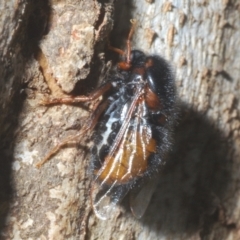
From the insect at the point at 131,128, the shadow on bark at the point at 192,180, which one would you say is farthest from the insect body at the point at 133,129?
the shadow on bark at the point at 192,180

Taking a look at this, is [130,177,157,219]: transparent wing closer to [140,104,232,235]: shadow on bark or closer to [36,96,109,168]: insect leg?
[140,104,232,235]: shadow on bark

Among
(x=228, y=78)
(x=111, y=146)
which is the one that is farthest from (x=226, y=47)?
(x=111, y=146)

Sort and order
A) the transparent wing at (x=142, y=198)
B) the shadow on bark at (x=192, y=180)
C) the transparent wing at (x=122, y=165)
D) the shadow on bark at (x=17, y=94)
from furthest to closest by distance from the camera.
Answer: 1. the shadow on bark at (x=192, y=180)
2. the transparent wing at (x=142, y=198)
3. the transparent wing at (x=122, y=165)
4. the shadow on bark at (x=17, y=94)

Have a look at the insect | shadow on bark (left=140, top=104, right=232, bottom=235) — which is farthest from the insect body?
shadow on bark (left=140, top=104, right=232, bottom=235)

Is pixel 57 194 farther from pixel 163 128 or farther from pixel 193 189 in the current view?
pixel 193 189

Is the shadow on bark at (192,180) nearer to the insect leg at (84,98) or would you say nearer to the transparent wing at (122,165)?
the transparent wing at (122,165)

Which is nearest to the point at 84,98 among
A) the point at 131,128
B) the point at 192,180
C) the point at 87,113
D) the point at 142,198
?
the point at 87,113
